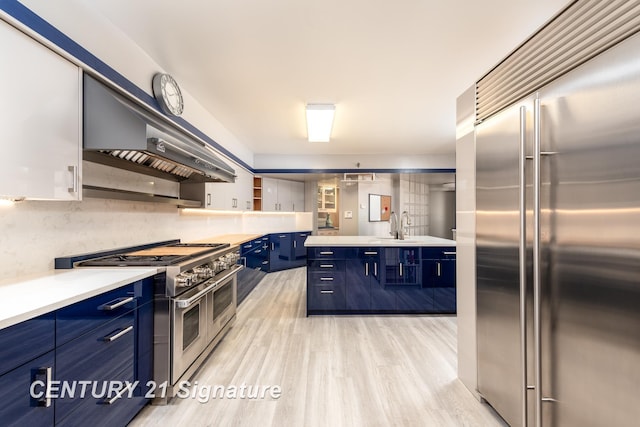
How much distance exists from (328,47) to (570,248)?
207 centimetres

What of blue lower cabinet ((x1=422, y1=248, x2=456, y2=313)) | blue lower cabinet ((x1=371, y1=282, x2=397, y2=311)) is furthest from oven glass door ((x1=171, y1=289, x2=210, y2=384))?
blue lower cabinet ((x1=422, y1=248, x2=456, y2=313))

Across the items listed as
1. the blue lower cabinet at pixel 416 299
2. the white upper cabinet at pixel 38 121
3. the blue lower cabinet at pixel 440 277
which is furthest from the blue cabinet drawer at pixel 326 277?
the white upper cabinet at pixel 38 121

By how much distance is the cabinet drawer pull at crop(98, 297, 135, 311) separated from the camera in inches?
56.4

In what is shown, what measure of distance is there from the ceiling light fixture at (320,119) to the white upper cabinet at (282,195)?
7.81 feet

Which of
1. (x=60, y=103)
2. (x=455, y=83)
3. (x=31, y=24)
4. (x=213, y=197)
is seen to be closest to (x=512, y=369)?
(x=455, y=83)

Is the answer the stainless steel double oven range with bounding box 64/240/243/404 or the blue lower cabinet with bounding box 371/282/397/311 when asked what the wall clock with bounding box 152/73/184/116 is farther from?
the blue lower cabinet with bounding box 371/282/397/311

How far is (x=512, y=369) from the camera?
1.57 m

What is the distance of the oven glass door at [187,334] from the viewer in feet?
6.35

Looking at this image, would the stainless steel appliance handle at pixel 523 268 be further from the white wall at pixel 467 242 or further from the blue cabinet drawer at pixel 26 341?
the blue cabinet drawer at pixel 26 341

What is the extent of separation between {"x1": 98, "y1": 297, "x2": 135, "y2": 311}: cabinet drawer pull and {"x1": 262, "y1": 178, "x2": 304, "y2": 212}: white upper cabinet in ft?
16.0

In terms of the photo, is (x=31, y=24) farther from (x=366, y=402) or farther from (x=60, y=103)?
(x=366, y=402)

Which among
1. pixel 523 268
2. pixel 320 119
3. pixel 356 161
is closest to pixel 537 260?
pixel 523 268

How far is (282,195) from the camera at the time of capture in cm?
709

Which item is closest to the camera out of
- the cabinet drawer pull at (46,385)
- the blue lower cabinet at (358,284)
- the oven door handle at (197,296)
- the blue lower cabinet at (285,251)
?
the cabinet drawer pull at (46,385)
